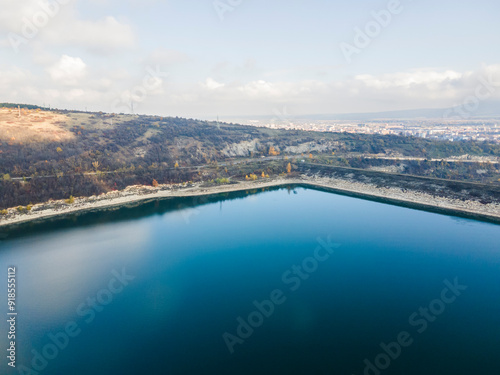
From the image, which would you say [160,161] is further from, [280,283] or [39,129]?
[280,283]

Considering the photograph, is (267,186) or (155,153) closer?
(267,186)

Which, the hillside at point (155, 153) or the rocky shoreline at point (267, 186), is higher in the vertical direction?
the hillside at point (155, 153)

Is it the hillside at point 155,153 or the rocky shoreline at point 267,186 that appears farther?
the hillside at point 155,153

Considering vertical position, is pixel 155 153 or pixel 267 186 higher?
pixel 155 153

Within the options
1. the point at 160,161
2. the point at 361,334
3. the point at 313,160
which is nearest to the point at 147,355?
the point at 361,334
